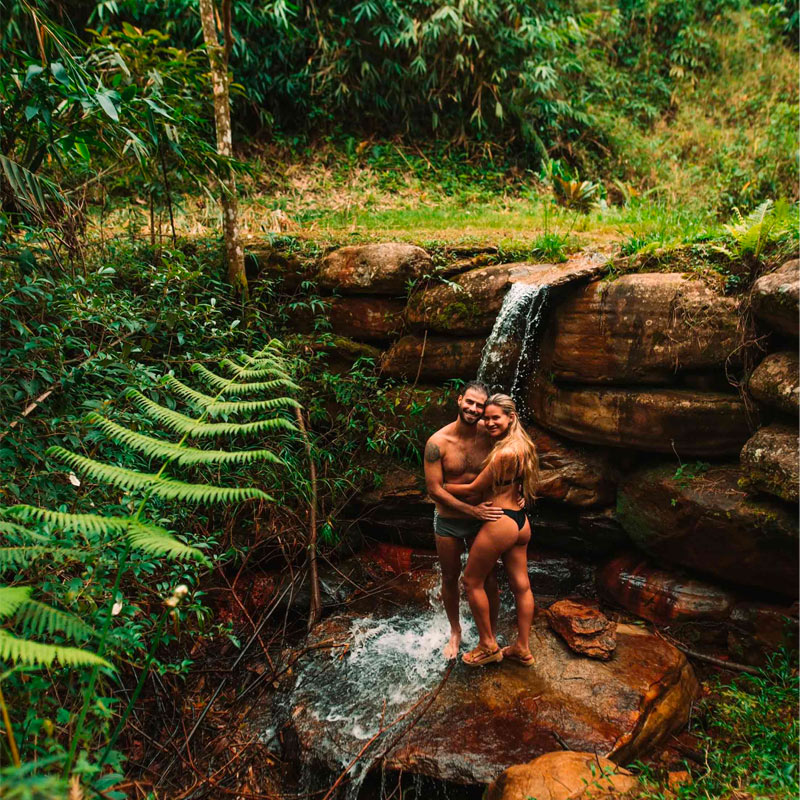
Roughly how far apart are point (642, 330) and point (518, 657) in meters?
2.60

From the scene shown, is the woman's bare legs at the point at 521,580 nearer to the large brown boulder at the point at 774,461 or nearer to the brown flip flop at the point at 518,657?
the brown flip flop at the point at 518,657

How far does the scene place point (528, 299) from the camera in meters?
4.54

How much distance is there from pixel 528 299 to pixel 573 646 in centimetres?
267

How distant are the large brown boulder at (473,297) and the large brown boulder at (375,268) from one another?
0.24m

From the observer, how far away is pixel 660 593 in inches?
165

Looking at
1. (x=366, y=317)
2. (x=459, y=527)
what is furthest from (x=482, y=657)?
(x=366, y=317)

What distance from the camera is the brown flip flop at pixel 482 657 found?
353 cm

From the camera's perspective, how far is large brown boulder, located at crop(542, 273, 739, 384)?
4.03 metres

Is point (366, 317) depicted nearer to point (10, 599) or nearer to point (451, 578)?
point (451, 578)

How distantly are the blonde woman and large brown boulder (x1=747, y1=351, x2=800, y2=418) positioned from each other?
168 cm

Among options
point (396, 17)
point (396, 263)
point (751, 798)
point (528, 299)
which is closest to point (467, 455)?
point (528, 299)

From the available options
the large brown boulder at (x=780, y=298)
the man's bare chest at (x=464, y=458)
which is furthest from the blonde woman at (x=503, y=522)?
the large brown boulder at (x=780, y=298)

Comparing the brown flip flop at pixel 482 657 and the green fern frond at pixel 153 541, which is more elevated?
the green fern frond at pixel 153 541

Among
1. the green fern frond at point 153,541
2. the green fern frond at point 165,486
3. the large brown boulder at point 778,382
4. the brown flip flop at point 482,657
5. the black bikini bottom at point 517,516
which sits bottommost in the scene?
the brown flip flop at point 482,657
